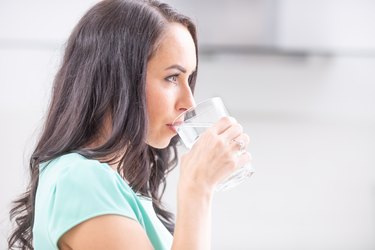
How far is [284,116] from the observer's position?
6.30 ft

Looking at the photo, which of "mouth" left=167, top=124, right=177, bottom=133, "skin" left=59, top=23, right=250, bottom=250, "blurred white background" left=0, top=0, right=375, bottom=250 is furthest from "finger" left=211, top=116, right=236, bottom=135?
"blurred white background" left=0, top=0, right=375, bottom=250

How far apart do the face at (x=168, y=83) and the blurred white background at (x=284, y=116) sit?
95cm

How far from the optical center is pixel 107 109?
88 centimetres

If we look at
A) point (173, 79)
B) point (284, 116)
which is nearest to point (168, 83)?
point (173, 79)

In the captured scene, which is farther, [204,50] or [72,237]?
[204,50]

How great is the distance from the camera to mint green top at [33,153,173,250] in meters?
0.74

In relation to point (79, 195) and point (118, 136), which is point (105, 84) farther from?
point (79, 195)

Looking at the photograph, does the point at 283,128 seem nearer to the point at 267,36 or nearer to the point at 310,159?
the point at 310,159

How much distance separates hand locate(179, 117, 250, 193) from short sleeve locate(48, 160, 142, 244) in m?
0.09

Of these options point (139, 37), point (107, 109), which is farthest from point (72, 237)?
point (139, 37)

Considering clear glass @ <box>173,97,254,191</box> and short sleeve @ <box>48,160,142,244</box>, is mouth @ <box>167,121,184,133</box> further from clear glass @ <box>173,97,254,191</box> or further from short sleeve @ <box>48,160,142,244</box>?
short sleeve @ <box>48,160,142,244</box>

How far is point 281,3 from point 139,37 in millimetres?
1042

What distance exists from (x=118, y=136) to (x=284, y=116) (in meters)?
1.14


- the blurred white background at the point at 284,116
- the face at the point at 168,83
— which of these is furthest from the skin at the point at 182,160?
the blurred white background at the point at 284,116
